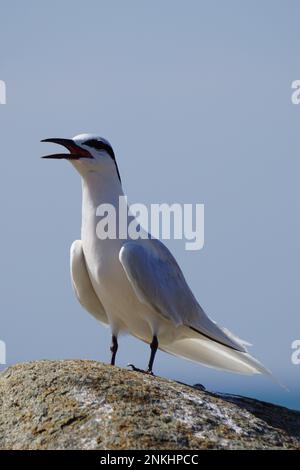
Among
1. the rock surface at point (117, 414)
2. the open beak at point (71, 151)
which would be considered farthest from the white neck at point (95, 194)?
the rock surface at point (117, 414)

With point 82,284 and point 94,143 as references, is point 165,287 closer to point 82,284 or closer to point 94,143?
point 82,284

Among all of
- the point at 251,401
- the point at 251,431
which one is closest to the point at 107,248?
the point at 251,401

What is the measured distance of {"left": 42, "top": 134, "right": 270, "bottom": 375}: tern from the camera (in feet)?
39.6

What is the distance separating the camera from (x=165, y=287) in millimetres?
12266

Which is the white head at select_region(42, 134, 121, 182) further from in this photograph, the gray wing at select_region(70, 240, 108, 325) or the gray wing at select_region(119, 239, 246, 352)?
the gray wing at select_region(119, 239, 246, 352)

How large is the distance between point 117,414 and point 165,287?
330cm

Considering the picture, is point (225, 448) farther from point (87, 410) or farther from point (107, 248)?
point (107, 248)

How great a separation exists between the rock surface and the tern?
1.92m

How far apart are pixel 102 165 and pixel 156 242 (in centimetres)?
110

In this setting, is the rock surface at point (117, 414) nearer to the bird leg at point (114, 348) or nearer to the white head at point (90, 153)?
the bird leg at point (114, 348)

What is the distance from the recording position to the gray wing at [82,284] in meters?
12.5

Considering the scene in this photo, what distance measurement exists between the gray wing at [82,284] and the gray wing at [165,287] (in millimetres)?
756

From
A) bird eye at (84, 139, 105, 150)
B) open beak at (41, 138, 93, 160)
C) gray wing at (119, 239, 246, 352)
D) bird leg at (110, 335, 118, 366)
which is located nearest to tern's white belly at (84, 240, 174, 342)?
gray wing at (119, 239, 246, 352)

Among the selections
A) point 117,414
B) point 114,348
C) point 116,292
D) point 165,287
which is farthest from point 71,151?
point 117,414
